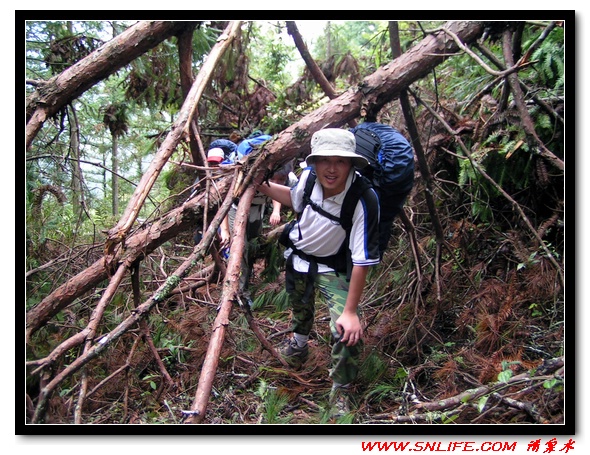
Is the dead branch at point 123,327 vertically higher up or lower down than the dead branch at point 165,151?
lower down

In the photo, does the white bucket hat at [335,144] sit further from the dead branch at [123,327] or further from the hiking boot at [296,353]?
the hiking boot at [296,353]

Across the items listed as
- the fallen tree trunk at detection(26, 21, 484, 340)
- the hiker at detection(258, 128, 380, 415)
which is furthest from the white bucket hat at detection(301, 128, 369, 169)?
the fallen tree trunk at detection(26, 21, 484, 340)

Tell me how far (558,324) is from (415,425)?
1268mm

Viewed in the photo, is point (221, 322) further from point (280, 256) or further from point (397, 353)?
point (280, 256)

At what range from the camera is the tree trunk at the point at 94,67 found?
2719mm

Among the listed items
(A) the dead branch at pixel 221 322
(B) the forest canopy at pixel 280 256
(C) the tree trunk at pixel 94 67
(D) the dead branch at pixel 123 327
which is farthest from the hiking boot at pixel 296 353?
(C) the tree trunk at pixel 94 67

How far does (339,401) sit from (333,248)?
98cm

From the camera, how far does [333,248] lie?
9.06ft

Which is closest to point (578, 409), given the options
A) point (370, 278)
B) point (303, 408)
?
point (303, 408)

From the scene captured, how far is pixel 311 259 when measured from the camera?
2.89 metres

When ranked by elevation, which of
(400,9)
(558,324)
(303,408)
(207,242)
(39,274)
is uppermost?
(400,9)

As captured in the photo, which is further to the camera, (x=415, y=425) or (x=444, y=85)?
(x=444, y=85)

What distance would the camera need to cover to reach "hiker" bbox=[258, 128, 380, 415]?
2.44 m

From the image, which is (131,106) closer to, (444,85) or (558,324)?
(444,85)
